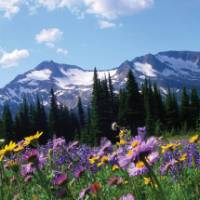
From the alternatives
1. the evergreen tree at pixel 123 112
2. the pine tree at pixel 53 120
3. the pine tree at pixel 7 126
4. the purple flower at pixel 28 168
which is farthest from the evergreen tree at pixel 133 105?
the purple flower at pixel 28 168

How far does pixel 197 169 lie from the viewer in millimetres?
6078

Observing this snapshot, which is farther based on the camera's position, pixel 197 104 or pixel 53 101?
pixel 53 101

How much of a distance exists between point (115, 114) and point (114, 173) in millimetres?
75801

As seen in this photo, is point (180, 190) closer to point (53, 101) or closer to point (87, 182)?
point (87, 182)

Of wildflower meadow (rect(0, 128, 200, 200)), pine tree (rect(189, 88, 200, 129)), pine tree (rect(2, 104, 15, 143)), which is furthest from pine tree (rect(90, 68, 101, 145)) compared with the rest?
wildflower meadow (rect(0, 128, 200, 200))

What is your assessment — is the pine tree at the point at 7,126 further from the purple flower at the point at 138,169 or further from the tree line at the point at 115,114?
the purple flower at the point at 138,169

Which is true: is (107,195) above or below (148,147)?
below

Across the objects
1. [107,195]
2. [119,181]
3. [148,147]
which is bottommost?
[107,195]

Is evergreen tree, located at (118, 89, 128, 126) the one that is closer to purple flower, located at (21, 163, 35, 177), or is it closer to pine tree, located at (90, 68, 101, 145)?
pine tree, located at (90, 68, 101, 145)

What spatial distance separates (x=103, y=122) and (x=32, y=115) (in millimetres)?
24115

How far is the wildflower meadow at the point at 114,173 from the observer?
342 centimetres

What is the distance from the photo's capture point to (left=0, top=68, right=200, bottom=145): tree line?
74.4 metres

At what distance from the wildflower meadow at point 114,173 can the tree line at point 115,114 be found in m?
55.4

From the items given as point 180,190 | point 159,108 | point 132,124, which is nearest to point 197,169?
point 180,190
